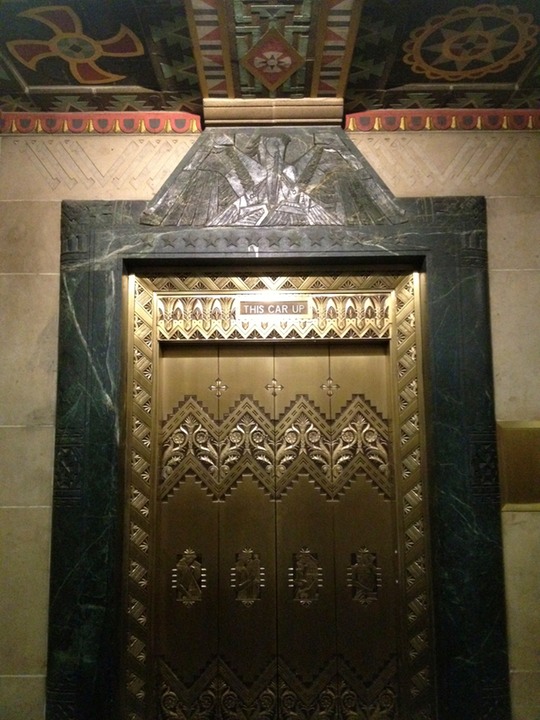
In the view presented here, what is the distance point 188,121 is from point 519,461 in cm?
278

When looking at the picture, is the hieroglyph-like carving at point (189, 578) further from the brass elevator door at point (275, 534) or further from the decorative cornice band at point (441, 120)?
the decorative cornice band at point (441, 120)

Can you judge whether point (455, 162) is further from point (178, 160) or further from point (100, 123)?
point (100, 123)

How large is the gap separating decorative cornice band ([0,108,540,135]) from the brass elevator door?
4.36 feet

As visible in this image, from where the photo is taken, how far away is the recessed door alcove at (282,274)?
3.25 metres

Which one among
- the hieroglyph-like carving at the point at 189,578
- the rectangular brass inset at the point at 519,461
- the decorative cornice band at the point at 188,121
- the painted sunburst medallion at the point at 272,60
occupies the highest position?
the painted sunburst medallion at the point at 272,60

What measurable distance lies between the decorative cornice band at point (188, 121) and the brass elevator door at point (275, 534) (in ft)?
4.36

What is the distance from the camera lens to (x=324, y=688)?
3463 millimetres

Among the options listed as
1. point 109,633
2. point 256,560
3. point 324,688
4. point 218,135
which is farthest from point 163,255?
point 324,688

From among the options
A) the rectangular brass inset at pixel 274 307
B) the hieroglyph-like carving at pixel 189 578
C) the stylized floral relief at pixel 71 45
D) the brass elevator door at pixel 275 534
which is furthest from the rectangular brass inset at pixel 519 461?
the stylized floral relief at pixel 71 45

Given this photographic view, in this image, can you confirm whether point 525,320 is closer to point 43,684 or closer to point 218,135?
point 218,135

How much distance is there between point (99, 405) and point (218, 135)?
1.74m

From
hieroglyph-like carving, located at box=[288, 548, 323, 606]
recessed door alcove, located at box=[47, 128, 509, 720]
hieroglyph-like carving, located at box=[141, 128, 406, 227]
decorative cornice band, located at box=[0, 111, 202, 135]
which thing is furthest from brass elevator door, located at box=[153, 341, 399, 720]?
decorative cornice band, located at box=[0, 111, 202, 135]

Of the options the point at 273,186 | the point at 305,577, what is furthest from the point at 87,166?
the point at 305,577

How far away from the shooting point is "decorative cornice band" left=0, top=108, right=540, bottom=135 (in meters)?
3.65
